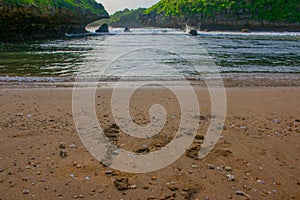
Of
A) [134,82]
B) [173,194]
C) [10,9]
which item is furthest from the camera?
[10,9]

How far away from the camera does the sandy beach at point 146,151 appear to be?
321cm

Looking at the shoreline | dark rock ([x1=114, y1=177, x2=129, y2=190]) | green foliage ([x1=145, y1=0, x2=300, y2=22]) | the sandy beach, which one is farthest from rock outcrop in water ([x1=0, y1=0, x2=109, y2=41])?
green foliage ([x1=145, y1=0, x2=300, y2=22])

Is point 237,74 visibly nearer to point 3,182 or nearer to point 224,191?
point 224,191

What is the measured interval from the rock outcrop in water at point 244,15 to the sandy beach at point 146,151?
79.0 meters

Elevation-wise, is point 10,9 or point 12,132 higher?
point 10,9

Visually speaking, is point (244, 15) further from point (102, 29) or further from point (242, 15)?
point (102, 29)

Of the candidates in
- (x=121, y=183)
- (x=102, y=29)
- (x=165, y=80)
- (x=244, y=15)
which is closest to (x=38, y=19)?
(x=102, y=29)

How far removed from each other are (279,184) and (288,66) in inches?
529

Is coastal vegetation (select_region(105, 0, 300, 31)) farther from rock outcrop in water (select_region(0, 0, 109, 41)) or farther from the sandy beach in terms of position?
the sandy beach

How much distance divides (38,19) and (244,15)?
6397 cm

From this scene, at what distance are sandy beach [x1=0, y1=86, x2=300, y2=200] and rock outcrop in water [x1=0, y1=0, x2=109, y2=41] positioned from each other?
28325 mm

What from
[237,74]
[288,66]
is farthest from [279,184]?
[288,66]

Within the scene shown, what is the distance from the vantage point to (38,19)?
36.7 m

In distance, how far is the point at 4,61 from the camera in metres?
14.7
